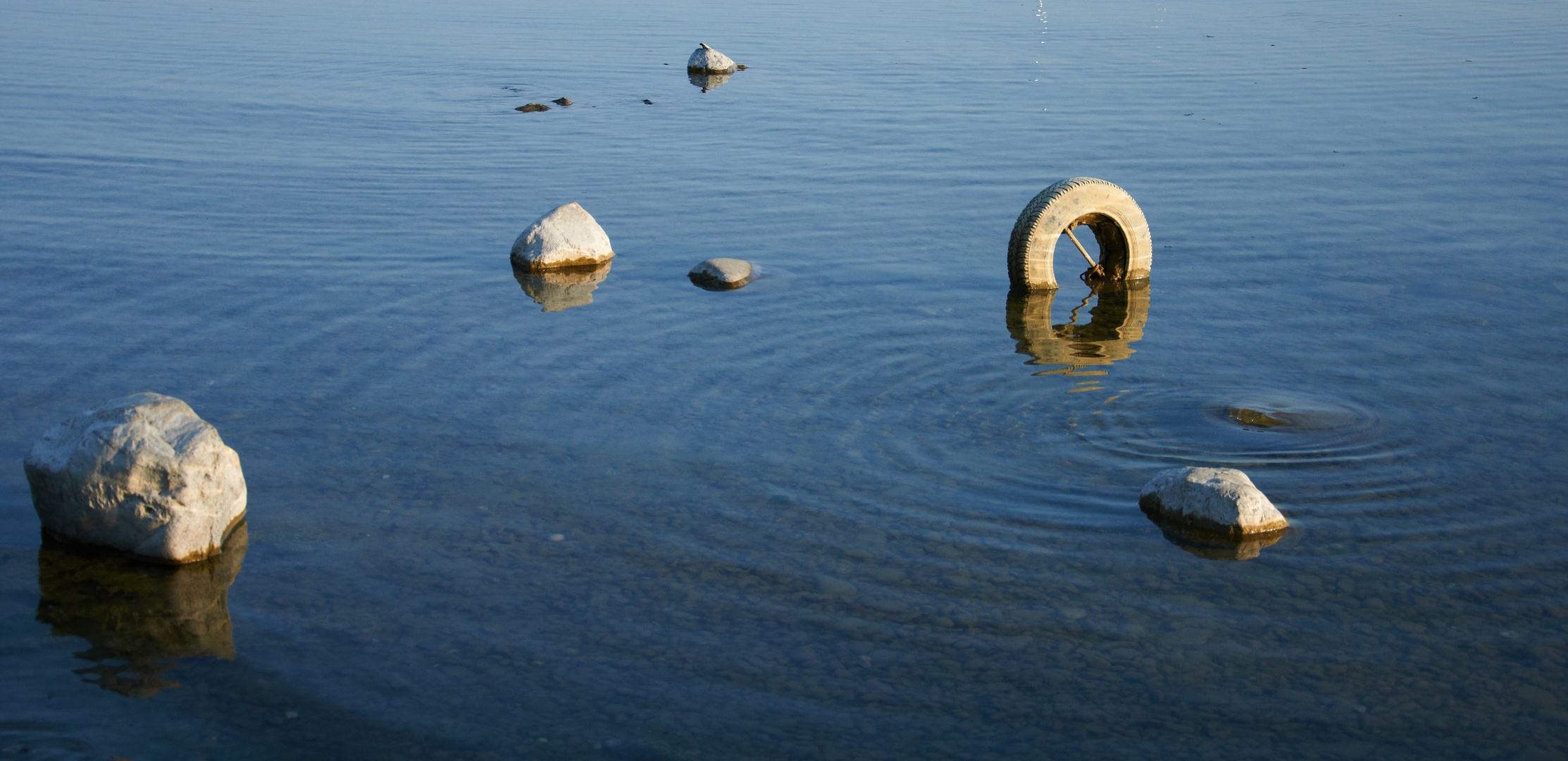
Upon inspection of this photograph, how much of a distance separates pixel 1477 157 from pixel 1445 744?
19090mm

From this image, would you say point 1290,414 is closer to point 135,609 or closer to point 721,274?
point 721,274

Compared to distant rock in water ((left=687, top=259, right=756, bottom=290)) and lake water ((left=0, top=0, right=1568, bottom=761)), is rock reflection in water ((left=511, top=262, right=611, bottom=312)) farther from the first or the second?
distant rock in water ((left=687, top=259, right=756, bottom=290))

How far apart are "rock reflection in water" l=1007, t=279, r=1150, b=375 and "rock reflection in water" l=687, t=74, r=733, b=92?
19.8 m

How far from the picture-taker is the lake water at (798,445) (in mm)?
7035

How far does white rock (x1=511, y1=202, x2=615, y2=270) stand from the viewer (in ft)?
52.4

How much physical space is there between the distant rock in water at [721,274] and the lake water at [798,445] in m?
0.44

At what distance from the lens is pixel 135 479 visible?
8258mm

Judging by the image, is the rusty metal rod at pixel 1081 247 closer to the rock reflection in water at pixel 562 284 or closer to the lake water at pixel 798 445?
the lake water at pixel 798 445

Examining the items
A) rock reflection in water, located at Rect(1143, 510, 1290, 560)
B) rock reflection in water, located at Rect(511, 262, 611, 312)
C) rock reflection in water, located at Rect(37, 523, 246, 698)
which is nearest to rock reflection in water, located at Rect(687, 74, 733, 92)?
rock reflection in water, located at Rect(511, 262, 611, 312)

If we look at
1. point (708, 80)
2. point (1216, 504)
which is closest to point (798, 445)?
point (1216, 504)

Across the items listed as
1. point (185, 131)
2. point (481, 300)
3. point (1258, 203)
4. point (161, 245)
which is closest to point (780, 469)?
point (481, 300)

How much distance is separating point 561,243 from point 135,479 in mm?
8255

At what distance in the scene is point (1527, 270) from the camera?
15477mm

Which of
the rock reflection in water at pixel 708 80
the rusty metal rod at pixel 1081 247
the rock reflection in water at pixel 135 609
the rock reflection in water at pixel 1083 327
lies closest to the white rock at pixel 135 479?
the rock reflection in water at pixel 135 609
